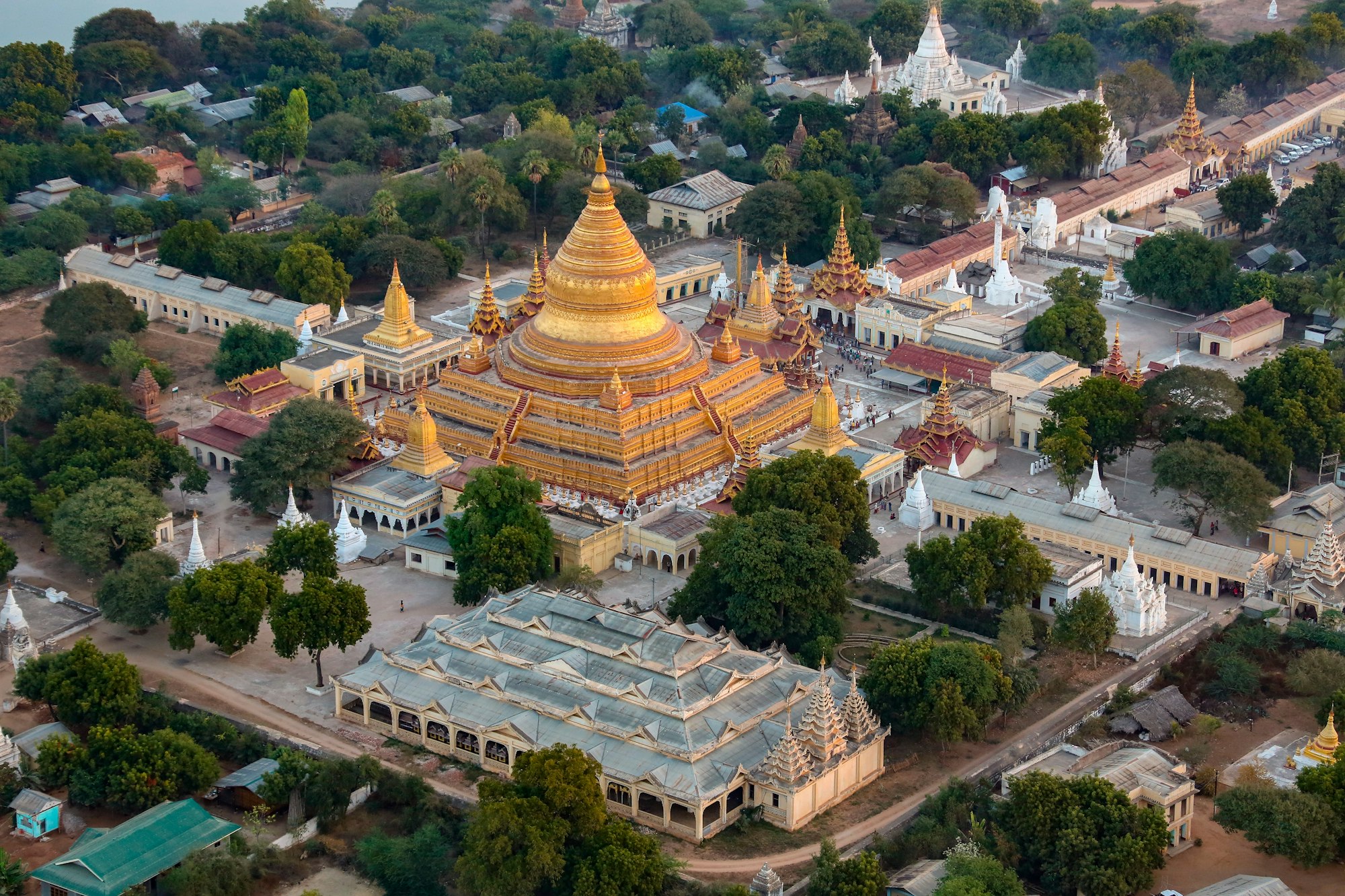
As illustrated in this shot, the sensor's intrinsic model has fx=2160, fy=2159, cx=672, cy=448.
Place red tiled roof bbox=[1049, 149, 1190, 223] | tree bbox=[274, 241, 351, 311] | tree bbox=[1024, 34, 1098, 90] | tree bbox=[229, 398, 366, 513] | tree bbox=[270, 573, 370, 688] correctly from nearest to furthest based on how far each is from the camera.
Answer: tree bbox=[270, 573, 370, 688] < tree bbox=[229, 398, 366, 513] < tree bbox=[274, 241, 351, 311] < red tiled roof bbox=[1049, 149, 1190, 223] < tree bbox=[1024, 34, 1098, 90]

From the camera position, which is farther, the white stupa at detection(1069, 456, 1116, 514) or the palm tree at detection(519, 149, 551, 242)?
the palm tree at detection(519, 149, 551, 242)

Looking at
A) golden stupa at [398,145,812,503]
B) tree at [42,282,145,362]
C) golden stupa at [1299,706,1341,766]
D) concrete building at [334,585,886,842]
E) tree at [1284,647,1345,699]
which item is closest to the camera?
concrete building at [334,585,886,842]

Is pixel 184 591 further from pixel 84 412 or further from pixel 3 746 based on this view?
pixel 84 412

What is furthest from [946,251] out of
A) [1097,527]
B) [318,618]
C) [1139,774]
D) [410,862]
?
[410,862]

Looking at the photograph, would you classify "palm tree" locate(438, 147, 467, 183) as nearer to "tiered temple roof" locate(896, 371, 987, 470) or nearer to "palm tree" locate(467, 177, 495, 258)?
"palm tree" locate(467, 177, 495, 258)

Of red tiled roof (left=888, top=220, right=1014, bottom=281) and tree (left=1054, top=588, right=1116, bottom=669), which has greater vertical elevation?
tree (left=1054, top=588, right=1116, bottom=669)

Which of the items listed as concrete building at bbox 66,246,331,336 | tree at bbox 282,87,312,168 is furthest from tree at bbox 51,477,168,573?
tree at bbox 282,87,312,168
